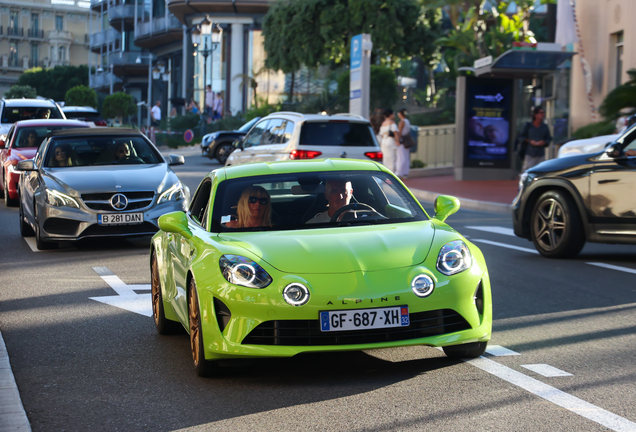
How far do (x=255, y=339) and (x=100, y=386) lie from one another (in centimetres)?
97

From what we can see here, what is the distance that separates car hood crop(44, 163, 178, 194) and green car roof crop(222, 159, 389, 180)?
17.8 ft

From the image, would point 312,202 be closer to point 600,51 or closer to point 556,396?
point 556,396

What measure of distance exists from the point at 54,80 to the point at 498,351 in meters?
109

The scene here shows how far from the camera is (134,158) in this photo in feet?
42.4

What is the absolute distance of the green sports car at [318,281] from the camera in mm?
5055

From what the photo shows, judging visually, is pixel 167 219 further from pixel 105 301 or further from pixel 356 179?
pixel 105 301

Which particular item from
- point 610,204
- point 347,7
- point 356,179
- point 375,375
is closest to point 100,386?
point 375,375

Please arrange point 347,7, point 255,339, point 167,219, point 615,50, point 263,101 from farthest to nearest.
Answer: point 263,101, point 347,7, point 615,50, point 167,219, point 255,339

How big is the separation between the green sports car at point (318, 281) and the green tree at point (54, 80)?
107m

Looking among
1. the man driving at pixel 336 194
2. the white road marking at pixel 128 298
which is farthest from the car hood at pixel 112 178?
the man driving at pixel 336 194

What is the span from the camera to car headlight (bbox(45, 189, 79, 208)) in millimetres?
11609

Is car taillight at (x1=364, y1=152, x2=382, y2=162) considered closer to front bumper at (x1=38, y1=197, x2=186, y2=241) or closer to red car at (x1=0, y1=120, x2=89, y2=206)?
red car at (x1=0, y1=120, x2=89, y2=206)

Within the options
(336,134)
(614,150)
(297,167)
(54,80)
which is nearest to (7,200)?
(336,134)

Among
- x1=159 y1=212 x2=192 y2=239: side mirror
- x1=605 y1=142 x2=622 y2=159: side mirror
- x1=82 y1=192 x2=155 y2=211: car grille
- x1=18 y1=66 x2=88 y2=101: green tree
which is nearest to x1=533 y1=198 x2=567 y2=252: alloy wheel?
x1=605 y1=142 x2=622 y2=159: side mirror
